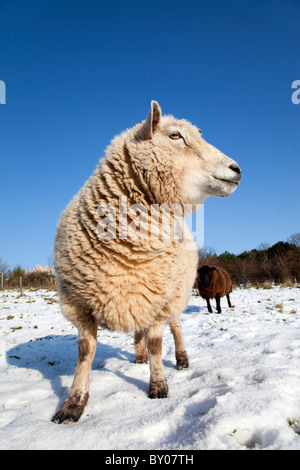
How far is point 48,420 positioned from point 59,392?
2.30ft

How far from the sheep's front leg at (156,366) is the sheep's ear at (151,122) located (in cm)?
185

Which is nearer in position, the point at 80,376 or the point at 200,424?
the point at 200,424

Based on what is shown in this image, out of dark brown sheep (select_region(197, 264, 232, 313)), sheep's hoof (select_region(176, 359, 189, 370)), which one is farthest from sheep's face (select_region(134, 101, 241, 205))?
dark brown sheep (select_region(197, 264, 232, 313))

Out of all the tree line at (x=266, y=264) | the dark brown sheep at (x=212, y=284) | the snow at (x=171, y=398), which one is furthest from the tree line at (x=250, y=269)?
the snow at (x=171, y=398)

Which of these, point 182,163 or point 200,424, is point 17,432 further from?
point 182,163

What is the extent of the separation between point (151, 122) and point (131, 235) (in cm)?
103

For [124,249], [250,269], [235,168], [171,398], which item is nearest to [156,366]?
[171,398]

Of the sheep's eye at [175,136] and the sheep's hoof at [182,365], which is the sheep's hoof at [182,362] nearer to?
the sheep's hoof at [182,365]

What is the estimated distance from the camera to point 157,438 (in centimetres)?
191

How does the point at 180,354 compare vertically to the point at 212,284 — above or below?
below

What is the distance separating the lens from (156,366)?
9.65ft

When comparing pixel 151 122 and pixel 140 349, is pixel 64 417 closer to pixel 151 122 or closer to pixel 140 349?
pixel 140 349

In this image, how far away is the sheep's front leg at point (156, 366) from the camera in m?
2.78
